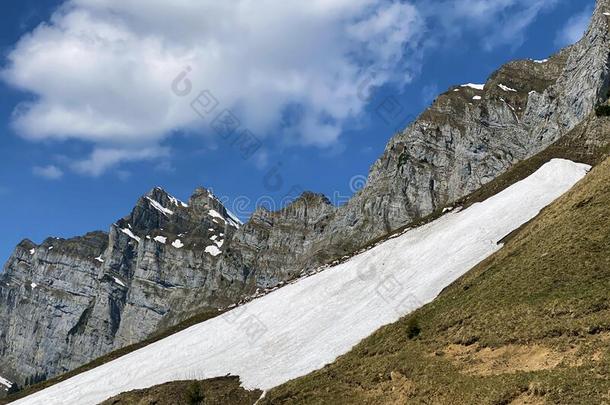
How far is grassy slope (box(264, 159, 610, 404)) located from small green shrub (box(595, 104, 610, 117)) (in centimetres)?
2914

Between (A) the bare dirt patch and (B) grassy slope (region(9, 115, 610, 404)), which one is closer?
(A) the bare dirt patch

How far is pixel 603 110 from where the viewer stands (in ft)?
215

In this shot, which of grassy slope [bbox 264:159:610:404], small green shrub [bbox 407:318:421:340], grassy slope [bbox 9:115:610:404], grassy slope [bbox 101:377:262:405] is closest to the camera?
grassy slope [bbox 264:159:610:404]

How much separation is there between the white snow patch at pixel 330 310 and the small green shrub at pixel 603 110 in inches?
356

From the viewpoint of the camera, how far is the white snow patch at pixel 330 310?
44.1 metres

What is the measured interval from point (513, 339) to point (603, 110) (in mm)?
51719

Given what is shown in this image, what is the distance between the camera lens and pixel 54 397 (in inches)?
2411

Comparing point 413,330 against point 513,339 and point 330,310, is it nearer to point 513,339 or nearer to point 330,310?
point 513,339

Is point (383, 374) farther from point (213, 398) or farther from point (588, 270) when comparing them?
point (213, 398)

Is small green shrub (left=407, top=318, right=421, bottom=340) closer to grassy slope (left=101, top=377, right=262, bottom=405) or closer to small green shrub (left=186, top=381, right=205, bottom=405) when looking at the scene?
grassy slope (left=101, top=377, right=262, bottom=405)

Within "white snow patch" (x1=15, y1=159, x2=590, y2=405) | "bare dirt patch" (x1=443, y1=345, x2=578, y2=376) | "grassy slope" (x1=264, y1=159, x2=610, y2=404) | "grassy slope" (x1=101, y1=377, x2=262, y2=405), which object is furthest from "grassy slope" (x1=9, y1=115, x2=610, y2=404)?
"bare dirt patch" (x1=443, y1=345, x2=578, y2=376)

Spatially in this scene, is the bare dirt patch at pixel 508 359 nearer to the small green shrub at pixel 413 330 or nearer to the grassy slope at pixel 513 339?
the grassy slope at pixel 513 339

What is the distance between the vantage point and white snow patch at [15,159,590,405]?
145ft

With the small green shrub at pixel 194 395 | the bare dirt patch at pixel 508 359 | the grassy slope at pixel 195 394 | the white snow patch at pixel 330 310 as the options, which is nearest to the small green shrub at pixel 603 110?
the white snow patch at pixel 330 310
